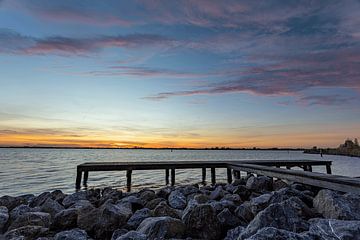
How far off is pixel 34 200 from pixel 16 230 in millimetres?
3418

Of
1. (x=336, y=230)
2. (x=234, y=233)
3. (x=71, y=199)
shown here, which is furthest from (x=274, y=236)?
(x=71, y=199)

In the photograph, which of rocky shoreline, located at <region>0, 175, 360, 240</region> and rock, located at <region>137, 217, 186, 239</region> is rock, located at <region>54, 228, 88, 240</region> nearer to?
rocky shoreline, located at <region>0, 175, 360, 240</region>

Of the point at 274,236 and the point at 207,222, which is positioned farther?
the point at 207,222

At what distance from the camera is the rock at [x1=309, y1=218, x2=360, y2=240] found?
357cm

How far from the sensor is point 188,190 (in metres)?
8.93

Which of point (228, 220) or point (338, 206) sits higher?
point (338, 206)

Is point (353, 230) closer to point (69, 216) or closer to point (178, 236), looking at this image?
point (178, 236)

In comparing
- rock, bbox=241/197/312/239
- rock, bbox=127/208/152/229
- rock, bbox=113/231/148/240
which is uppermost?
rock, bbox=241/197/312/239

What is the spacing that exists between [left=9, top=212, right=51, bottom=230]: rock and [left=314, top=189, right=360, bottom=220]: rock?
5371mm

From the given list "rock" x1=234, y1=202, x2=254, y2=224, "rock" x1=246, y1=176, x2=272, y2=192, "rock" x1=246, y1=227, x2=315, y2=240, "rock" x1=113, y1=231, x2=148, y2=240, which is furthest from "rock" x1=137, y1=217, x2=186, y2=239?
"rock" x1=246, y1=176, x2=272, y2=192

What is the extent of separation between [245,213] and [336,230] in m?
2.01

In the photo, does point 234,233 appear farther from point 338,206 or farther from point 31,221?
point 31,221

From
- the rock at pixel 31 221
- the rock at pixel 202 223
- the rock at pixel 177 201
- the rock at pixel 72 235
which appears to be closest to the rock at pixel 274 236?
the rock at pixel 202 223

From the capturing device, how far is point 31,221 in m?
5.65
